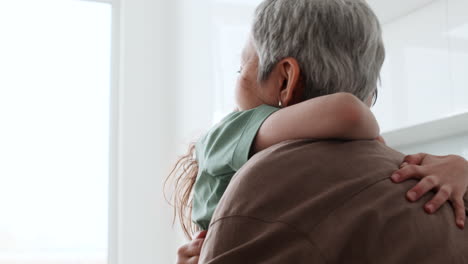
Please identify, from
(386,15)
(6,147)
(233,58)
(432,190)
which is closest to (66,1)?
(6,147)

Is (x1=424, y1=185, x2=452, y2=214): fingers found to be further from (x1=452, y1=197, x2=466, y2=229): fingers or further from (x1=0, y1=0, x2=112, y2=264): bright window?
(x1=0, y1=0, x2=112, y2=264): bright window

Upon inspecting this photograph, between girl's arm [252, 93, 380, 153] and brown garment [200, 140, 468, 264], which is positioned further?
girl's arm [252, 93, 380, 153]

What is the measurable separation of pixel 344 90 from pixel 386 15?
3.42ft

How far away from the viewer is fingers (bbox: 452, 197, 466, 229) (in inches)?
22.9

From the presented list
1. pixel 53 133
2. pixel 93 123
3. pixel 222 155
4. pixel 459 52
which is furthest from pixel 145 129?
pixel 222 155

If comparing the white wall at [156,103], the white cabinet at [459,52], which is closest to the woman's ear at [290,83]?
the white cabinet at [459,52]

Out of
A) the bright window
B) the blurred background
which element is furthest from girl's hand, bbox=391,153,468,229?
the bright window

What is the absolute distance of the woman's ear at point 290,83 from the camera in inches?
29.4

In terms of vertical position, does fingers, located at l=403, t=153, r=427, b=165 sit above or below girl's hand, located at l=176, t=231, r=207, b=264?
above

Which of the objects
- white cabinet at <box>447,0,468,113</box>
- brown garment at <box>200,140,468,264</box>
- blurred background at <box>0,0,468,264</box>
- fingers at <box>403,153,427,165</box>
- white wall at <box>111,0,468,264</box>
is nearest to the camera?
brown garment at <box>200,140,468,264</box>

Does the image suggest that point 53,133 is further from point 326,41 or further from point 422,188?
point 422,188

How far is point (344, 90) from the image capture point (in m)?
0.77

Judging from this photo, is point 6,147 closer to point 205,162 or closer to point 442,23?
point 442,23

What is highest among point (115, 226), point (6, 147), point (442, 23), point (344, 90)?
point (442, 23)
